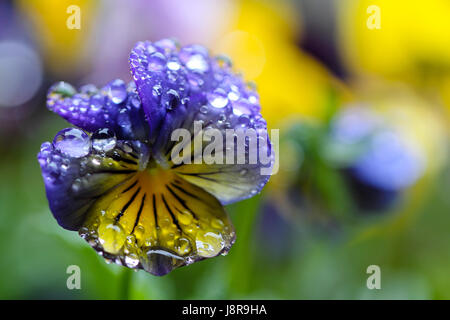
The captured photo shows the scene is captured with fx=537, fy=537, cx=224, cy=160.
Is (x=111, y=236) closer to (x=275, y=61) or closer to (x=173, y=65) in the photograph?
(x=173, y=65)

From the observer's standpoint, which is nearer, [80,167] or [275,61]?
[80,167]

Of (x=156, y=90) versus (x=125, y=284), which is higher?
(x=156, y=90)

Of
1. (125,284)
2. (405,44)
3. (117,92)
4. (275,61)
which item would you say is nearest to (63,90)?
(117,92)

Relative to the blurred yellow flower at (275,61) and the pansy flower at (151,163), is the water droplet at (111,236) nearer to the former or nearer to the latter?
the pansy flower at (151,163)

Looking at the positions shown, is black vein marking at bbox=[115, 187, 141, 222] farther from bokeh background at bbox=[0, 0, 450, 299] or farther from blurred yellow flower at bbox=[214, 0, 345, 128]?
blurred yellow flower at bbox=[214, 0, 345, 128]

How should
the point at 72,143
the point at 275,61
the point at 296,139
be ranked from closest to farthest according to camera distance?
1. the point at 72,143
2. the point at 296,139
3. the point at 275,61

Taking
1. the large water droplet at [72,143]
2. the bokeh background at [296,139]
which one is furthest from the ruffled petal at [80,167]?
the bokeh background at [296,139]

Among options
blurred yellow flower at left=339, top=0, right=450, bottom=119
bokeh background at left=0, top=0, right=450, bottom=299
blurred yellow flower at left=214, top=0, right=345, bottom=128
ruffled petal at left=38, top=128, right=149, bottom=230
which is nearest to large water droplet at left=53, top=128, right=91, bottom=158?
ruffled petal at left=38, top=128, right=149, bottom=230

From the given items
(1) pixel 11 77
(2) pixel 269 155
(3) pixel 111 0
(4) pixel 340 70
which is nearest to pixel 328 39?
(4) pixel 340 70
